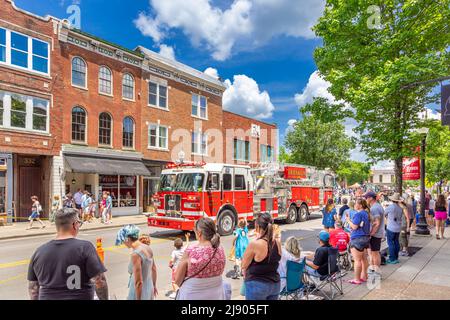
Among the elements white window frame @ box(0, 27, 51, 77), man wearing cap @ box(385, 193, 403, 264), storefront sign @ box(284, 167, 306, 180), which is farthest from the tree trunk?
white window frame @ box(0, 27, 51, 77)

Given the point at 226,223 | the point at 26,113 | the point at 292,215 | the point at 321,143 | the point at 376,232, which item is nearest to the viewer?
the point at 376,232

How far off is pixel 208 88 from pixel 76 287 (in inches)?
1022

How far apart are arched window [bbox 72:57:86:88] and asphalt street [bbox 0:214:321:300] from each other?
374 inches

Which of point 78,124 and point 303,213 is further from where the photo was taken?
point 78,124

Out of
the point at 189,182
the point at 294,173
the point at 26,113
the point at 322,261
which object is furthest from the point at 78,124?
the point at 322,261

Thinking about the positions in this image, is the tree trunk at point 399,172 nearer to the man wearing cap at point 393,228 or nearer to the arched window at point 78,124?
the man wearing cap at point 393,228

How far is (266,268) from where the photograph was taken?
151 inches

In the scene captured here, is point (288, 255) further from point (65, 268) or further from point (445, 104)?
point (445, 104)

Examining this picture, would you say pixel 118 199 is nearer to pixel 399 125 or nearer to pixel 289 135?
pixel 399 125

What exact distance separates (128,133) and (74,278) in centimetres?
1990

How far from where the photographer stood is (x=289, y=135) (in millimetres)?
38938

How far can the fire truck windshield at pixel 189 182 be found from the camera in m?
11.6

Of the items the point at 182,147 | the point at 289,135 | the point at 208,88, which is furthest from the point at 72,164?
the point at 289,135

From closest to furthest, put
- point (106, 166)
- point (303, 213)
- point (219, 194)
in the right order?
point (219, 194)
point (303, 213)
point (106, 166)
